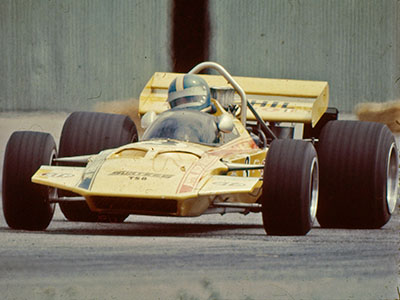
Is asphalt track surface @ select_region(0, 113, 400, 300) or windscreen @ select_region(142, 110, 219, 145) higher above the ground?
windscreen @ select_region(142, 110, 219, 145)

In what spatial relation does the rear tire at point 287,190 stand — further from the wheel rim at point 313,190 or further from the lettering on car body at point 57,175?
the lettering on car body at point 57,175

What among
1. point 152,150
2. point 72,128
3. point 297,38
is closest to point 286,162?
point 152,150

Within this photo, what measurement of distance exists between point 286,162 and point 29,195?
8.12 feet

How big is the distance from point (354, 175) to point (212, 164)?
2.18m

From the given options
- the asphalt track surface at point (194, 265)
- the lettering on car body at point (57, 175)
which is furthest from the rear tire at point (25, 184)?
the lettering on car body at point (57, 175)

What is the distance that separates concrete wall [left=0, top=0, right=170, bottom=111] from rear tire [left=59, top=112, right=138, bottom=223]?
3.44 m

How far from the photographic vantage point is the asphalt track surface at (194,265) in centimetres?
655

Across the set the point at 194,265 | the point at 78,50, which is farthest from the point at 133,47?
the point at 194,265

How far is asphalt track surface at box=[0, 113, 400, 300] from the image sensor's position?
6.55m

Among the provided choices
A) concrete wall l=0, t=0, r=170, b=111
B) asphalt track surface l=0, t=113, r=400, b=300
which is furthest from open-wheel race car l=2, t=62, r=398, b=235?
concrete wall l=0, t=0, r=170, b=111

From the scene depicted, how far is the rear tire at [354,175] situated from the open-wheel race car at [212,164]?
1 centimetres

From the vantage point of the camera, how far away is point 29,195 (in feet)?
33.1

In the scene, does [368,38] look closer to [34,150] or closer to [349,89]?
[349,89]

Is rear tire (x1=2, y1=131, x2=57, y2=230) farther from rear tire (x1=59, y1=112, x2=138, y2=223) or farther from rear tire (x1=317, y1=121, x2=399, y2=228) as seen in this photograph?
rear tire (x1=317, y1=121, x2=399, y2=228)
